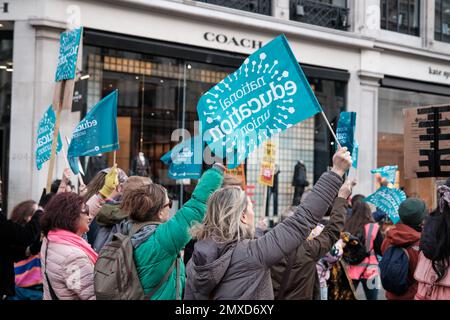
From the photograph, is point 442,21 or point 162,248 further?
point 442,21

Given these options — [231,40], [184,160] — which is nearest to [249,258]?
[184,160]

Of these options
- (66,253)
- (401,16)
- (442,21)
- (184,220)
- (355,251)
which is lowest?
(355,251)

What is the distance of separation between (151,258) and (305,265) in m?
1.49

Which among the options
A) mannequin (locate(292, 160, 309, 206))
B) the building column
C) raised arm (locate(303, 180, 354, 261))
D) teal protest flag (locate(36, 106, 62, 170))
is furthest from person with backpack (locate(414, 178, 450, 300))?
mannequin (locate(292, 160, 309, 206))

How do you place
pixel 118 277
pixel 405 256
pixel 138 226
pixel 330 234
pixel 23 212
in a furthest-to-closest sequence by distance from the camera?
pixel 23 212 → pixel 405 256 → pixel 330 234 → pixel 138 226 → pixel 118 277

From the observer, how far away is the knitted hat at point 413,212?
5469 millimetres

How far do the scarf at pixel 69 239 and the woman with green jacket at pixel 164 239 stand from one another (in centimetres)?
42

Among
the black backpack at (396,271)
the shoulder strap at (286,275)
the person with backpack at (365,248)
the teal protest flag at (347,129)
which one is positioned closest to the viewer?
the shoulder strap at (286,275)

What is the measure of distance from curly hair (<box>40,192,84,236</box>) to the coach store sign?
11255 mm

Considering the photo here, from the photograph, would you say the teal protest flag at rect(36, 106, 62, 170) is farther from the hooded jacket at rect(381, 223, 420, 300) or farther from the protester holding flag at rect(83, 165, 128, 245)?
the hooded jacket at rect(381, 223, 420, 300)

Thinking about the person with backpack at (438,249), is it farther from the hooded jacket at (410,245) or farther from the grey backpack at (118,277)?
the grey backpack at (118,277)

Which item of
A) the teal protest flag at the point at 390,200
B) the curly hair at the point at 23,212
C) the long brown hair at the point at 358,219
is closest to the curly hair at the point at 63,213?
the curly hair at the point at 23,212

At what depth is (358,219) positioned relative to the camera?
25.7ft

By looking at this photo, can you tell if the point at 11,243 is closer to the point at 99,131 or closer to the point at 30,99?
the point at 99,131
